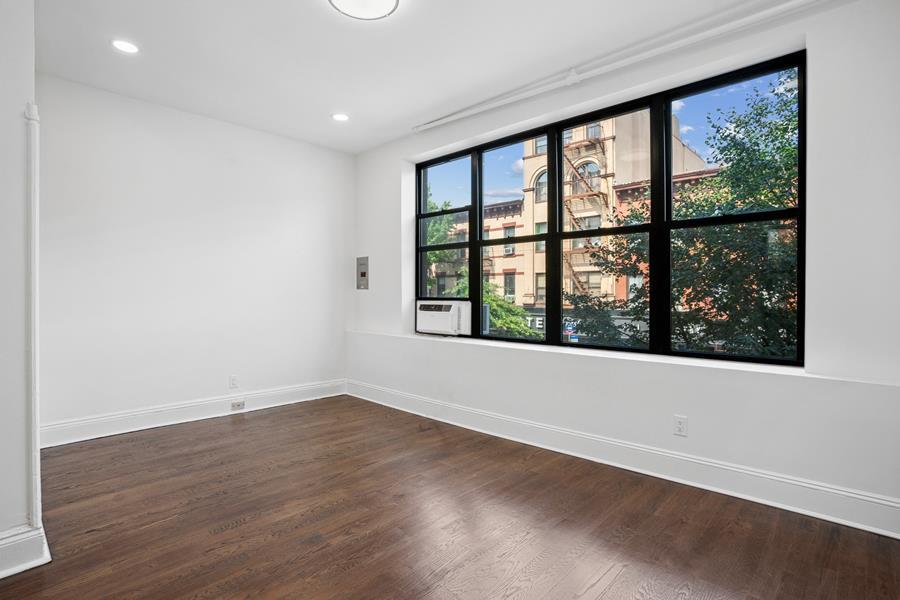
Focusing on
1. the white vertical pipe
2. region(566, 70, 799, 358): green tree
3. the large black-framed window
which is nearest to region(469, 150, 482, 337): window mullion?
the large black-framed window

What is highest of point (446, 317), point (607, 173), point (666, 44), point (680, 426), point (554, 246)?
point (666, 44)

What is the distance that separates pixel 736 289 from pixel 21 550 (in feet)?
12.9

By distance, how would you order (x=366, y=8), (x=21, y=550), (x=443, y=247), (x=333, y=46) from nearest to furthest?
(x=21, y=550), (x=366, y=8), (x=333, y=46), (x=443, y=247)

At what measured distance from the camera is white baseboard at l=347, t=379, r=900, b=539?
2.27 metres

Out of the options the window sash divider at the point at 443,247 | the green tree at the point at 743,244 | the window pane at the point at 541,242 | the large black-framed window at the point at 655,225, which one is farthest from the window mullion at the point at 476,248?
the green tree at the point at 743,244

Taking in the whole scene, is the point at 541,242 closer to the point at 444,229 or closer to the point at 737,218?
the point at 444,229

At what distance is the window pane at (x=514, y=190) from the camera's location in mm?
3992

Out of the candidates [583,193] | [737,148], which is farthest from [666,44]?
[583,193]

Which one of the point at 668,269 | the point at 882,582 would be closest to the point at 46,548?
the point at 882,582

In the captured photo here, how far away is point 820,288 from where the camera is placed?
247 centimetres

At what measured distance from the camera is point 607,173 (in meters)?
3.55

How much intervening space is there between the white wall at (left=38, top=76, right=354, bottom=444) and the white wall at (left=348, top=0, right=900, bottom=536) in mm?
2768

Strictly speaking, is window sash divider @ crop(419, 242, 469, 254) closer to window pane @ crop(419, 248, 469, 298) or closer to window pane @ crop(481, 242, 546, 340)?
window pane @ crop(419, 248, 469, 298)

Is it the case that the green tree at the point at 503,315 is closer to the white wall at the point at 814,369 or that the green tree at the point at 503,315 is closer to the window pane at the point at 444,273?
the window pane at the point at 444,273
